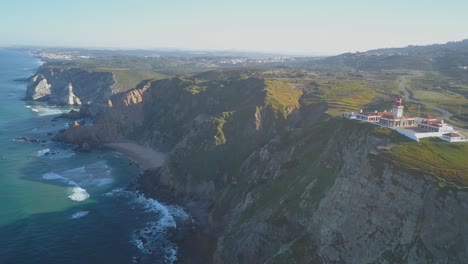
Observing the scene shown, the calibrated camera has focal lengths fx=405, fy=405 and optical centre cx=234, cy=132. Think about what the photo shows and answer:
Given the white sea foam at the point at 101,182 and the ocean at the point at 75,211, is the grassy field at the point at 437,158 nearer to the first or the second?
the ocean at the point at 75,211

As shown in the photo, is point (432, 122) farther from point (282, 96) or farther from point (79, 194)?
point (79, 194)

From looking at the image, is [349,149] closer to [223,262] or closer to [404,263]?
[404,263]

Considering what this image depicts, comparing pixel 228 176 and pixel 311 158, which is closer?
pixel 311 158

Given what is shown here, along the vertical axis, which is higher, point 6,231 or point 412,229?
point 412,229

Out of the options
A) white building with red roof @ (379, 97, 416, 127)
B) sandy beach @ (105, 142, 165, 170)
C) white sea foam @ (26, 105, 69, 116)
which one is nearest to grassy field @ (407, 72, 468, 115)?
white building with red roof @ (379, 97, 416, 127)


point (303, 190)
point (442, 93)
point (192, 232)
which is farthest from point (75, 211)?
point (442, 93)

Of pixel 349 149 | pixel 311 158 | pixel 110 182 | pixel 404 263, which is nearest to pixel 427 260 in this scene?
pixel 404 263
